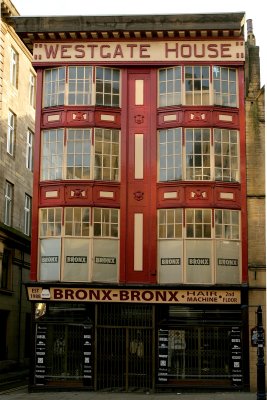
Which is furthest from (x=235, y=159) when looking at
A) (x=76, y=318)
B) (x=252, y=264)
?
(x=76, y=318)

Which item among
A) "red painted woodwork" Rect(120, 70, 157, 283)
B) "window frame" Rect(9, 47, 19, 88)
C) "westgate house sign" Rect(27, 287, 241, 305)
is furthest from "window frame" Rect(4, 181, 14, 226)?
"red painted woodwork" Rect(120, 70, 157, 283)

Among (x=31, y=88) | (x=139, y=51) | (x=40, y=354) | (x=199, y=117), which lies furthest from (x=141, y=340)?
(x=31, y=88)

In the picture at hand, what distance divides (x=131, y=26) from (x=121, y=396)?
14280 millimetres

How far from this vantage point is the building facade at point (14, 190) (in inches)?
1320

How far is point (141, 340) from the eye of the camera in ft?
82.1

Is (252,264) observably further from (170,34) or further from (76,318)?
(170,34)

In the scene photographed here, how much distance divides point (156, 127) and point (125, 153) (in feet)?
5.34

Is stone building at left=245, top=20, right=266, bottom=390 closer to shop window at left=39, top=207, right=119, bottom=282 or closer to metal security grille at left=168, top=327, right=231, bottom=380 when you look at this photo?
metal security grille at left=168, top=327, right=231, bottom=380

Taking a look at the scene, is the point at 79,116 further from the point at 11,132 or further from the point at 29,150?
the point at 29,150

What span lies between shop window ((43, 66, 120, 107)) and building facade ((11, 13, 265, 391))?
5 cm

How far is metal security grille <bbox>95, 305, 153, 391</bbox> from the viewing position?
81.3 ft

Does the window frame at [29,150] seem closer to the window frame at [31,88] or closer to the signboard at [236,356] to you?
the window frame at [31,88]

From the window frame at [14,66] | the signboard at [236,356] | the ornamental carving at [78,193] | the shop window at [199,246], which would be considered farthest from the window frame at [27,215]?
the signboard at [236,356]

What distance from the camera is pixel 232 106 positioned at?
2655 cm
